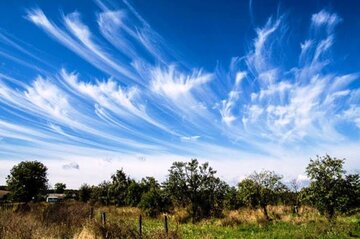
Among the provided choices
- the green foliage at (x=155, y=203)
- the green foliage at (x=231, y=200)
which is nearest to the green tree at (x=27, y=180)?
the green foliage at (x=155, y=203)

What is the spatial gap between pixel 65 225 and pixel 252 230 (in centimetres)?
1129

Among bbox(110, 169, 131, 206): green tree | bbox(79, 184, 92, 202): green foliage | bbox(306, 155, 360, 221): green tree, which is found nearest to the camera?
bbox(306, 155, 360, 221): green tree

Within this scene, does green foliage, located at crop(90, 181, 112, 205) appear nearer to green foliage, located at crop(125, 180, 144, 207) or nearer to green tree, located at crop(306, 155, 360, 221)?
green foliage, located at crop(125, 180, 144, 207)

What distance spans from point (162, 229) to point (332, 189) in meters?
10.5

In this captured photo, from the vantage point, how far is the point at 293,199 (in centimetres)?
4109

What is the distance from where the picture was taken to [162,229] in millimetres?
20297

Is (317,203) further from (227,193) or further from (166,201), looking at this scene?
(166,201)

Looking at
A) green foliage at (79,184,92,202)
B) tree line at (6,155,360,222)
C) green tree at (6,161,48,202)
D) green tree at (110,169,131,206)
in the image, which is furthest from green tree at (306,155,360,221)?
green foliage at (79,184,92,202)

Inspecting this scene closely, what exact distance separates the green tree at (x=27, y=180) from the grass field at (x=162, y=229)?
3644cm

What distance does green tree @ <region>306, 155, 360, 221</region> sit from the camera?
22234 millimetres

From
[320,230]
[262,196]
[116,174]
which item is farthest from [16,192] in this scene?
[320,230]

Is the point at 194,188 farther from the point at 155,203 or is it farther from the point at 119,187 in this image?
the point at 119,187

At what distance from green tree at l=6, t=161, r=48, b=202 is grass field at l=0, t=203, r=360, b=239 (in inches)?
1435

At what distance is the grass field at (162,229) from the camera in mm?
13781
